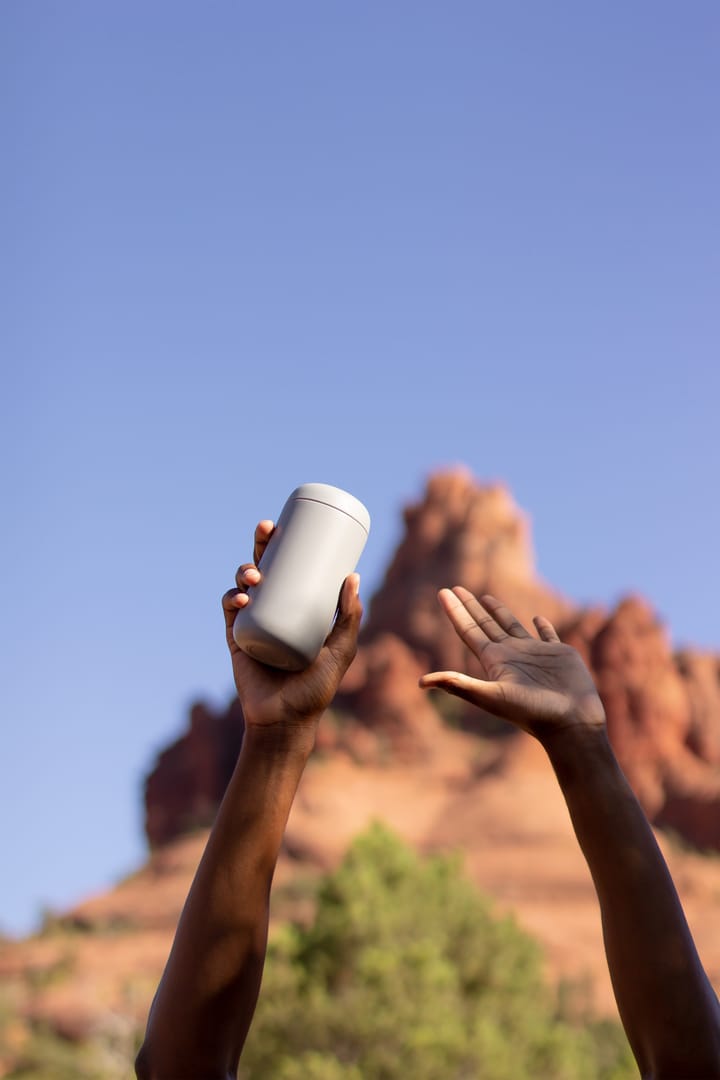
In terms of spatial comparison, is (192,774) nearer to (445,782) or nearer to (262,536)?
(445,782)

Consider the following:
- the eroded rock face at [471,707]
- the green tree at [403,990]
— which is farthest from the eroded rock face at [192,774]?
the green tree at [403,990]

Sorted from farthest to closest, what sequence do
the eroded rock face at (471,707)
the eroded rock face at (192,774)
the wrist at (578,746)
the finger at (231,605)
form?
the eroded rock face at (192,774)
the eroded rock face at (471,707)
the finger at (231,605)
the wrist at (578,746)

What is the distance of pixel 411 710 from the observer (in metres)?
44.4

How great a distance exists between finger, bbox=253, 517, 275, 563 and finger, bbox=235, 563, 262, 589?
9 centimetres

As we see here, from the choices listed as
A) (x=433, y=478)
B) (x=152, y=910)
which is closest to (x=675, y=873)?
(x=152, y=910)

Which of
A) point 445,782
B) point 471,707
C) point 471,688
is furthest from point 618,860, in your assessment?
point 471,707

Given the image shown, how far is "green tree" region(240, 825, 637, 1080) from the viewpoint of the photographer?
48.6 feet

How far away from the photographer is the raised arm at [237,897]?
77.2 inches

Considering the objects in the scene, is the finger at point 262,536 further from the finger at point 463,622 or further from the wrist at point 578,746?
the wrist at point 578,746

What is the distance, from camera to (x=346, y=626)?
8.23 feet

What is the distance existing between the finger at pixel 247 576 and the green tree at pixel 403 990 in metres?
13.0

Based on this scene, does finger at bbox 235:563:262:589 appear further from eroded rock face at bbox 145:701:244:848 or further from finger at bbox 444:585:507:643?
eroded rock face at bbox 145:701:244:848

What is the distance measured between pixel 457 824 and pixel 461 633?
3785cm

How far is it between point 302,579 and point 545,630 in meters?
0.58
